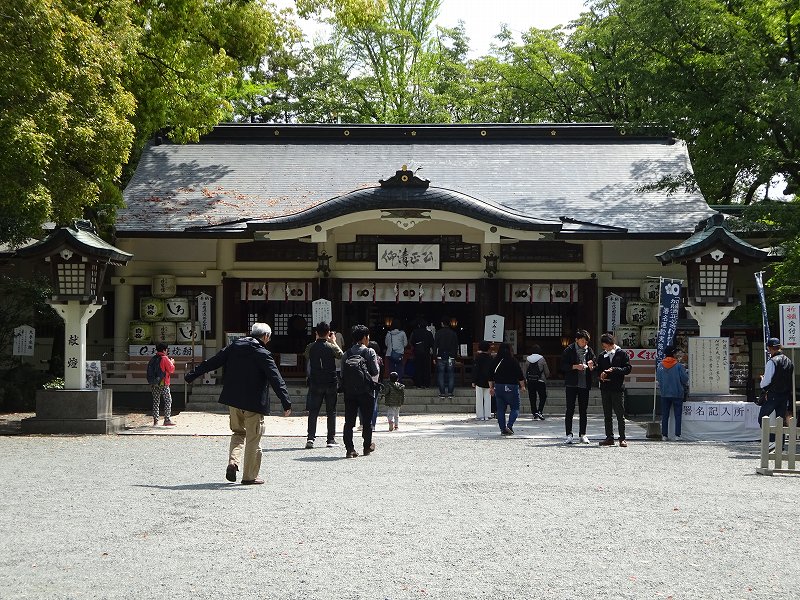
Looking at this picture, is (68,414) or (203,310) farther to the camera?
(203,310)

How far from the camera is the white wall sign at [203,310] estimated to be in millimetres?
22562

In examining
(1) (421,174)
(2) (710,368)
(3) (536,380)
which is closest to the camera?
(2) (710,368)

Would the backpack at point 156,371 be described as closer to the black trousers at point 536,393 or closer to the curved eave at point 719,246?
the black trousers at point 536,393

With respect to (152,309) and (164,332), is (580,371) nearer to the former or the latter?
(164,332)

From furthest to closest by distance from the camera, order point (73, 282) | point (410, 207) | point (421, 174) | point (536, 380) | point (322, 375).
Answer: point (421, 174) < point (410, 207) < point (536, 380) < point (73, 282) < point (322, 375)

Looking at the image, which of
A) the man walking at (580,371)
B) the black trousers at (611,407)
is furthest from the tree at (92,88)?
the black trousers at (611,407)

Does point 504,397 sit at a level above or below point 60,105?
below

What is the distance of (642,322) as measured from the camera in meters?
21.9

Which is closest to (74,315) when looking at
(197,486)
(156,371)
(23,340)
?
(156,371)

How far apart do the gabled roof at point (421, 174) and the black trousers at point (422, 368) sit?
10.6ft

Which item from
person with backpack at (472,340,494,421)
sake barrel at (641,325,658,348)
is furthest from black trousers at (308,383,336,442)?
sake barrel at (641,325,658,348)

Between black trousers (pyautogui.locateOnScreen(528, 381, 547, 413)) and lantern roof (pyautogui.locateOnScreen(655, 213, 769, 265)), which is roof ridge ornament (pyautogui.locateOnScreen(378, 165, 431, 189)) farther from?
lantern roof (pyautogui.locateOnScreen(655, 213, 769, 265))

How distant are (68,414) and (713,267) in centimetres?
1087

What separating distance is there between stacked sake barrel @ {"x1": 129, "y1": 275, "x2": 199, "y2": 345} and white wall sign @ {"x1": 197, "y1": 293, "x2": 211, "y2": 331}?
15 centimetres
